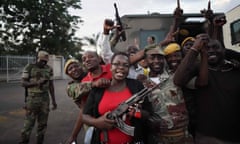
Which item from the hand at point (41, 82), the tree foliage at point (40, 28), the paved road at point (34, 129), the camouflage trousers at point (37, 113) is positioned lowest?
the paved road at point (34, 129)

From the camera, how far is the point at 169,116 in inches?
66.5

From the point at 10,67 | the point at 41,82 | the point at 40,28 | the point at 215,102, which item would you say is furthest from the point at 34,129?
the point at 40,28

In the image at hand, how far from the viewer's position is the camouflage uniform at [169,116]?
1.69 meters

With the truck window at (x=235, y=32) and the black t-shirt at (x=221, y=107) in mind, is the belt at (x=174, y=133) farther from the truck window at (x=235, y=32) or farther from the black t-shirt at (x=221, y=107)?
the truck window at (x=235, y=32)

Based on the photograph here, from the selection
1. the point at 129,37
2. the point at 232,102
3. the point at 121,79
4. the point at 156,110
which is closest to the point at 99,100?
the point at 121,79

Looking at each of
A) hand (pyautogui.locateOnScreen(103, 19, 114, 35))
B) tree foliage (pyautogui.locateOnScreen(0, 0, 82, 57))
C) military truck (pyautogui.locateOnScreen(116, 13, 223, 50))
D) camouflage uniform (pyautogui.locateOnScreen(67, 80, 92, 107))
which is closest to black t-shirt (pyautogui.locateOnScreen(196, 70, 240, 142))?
camouflage uniform (pyautogui.locateOnScreen(67, 80, 92, 107))

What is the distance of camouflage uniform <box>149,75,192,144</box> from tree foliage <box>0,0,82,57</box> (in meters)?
19.3

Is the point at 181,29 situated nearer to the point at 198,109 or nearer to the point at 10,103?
the point at 198,109

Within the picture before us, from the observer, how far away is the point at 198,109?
1726 mm

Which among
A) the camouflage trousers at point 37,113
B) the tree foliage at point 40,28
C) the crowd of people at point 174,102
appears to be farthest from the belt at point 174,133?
the tree foliage at point 40,28

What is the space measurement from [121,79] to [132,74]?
22.1 inches

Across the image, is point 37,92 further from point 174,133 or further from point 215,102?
point 215,102

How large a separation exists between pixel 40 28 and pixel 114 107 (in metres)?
22.5

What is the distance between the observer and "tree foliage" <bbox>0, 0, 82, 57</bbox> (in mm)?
19841
